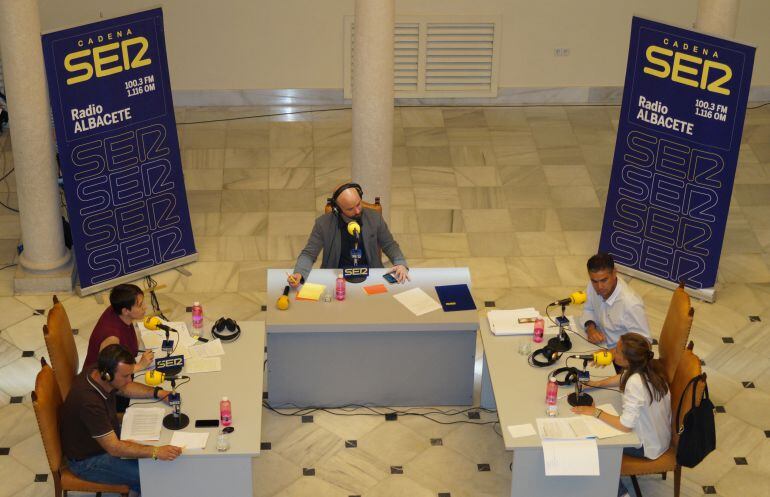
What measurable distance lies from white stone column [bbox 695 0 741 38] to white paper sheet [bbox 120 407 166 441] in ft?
17.9

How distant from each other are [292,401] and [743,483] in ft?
10.5

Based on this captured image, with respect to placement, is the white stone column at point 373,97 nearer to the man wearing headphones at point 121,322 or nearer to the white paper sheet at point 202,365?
the white paper sheet at point 202,365

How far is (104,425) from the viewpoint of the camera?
681 centimetres

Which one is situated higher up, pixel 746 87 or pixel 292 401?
pixel 746 87

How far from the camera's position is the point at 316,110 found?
13.1 metres

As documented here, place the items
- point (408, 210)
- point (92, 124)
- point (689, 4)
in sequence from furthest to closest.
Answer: point (689, 4) < point (408, 210) < point (92, 124)

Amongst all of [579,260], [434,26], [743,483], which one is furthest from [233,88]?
[743,483]

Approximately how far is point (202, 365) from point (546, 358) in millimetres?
2246

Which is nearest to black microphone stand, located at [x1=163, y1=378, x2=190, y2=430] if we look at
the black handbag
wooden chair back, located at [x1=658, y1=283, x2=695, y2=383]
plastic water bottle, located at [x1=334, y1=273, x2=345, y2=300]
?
plastic water bottle, located at [x1=334, y1=273, x2=345, y2=300]

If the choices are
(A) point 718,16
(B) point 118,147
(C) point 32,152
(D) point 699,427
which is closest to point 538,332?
(D) point 699,427

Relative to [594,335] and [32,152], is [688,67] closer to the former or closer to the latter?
[594,335]

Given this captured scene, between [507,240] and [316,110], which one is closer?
[507,240]

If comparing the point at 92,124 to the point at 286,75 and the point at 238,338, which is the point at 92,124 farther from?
the point at 286,75

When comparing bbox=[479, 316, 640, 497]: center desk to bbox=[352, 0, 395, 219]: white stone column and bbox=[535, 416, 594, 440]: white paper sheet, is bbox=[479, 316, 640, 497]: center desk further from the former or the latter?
bbox=[352, 0, 395, 219]: white stone column
